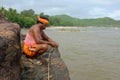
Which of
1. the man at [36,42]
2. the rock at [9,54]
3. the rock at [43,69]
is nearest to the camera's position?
the rock at [9,54]

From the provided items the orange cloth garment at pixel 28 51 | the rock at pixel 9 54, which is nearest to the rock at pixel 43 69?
the orange cloth garment at pixel 28 51

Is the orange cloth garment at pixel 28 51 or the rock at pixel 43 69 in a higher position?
the orange cloth garment at pixel 28 51

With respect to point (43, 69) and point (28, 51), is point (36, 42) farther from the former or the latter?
point (43, 69)

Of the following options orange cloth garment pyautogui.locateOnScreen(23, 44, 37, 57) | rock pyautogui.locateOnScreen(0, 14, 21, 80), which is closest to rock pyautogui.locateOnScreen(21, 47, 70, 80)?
orange cloth garment pyautogui.locateOnScreen(23, 44, 37, 57)

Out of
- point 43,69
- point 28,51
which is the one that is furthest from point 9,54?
point 43,69

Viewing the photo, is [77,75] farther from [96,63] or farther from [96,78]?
[96,63]

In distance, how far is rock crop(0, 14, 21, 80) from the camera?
5082 millimetres

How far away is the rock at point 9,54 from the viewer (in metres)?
5.08

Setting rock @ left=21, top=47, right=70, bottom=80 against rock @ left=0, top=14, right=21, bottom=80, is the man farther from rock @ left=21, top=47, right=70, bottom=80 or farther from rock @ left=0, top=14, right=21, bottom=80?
rock @ left=0, top=14, right=21, bottom=80

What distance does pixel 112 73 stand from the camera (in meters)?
11.7

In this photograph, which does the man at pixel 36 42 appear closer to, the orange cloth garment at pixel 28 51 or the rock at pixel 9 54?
the orange cloth garment at pixel 28 51

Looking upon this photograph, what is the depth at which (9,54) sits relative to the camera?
5172mm

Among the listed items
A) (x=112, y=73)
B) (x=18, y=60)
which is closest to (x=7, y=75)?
(x=18, y=60)

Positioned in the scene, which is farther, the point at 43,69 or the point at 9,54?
the point at 43,69
